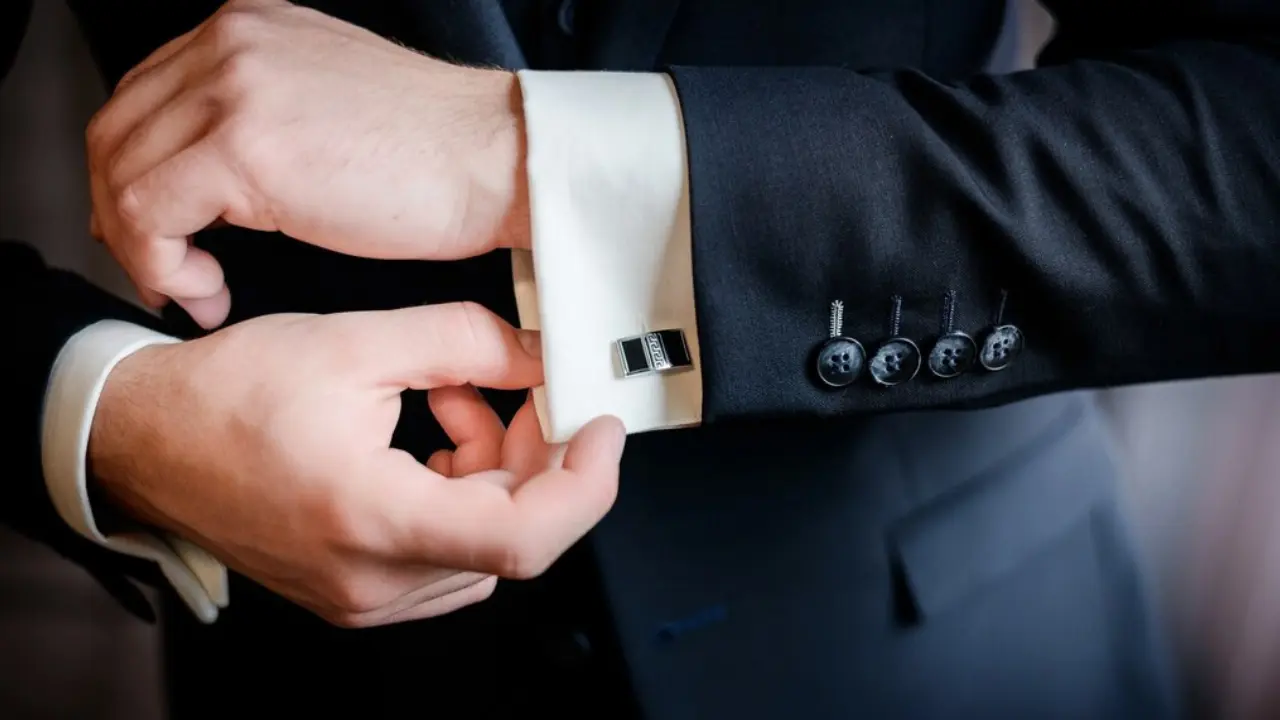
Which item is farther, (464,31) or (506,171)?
(464,31)

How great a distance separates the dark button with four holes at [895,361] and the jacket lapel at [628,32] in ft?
0.95

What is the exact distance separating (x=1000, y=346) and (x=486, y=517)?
34 cm

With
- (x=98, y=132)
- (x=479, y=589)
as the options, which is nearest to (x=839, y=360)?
(x=479, y=589)

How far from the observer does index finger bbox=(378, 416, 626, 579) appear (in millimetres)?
467

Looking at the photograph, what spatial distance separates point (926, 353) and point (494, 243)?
0.92 feet

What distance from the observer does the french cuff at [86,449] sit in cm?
62

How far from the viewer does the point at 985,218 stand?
0.53 m

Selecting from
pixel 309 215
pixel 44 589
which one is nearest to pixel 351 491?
pixel 309 215

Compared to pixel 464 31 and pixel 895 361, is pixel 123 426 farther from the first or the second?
pixel 895 361

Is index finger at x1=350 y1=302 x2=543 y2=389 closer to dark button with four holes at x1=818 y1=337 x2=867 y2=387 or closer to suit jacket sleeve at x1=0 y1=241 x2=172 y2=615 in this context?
dark button with four holes at x1=818 y1=337 x2=867 y2=387

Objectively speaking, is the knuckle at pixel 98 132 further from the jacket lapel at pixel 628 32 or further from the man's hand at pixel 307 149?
the jacket lapel at pixel 628 32

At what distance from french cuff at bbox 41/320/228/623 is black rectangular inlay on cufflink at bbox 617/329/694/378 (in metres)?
0.34

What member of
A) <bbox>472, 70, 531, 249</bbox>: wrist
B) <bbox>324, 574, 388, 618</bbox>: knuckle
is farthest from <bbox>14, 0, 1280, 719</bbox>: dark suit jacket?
<bbox>324, 574, 388, 618</bbox>: knuckle

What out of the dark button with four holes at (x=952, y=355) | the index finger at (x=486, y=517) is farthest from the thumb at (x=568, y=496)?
the dark button with four holes at (x=952, y=355)
